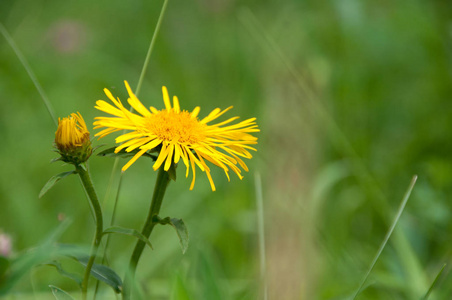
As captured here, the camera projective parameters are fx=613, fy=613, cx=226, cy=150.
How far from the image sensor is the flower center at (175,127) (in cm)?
64

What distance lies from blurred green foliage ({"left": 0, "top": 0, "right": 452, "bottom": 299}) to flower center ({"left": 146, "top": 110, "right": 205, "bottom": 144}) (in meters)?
0.27

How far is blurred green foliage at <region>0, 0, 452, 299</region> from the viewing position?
124 centimetres

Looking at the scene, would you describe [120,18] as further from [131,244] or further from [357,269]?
[357,269]

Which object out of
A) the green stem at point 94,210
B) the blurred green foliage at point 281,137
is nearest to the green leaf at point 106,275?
the green stem at point 94,210

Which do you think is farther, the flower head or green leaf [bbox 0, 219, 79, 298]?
the flower head

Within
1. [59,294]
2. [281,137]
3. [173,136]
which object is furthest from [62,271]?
[281,137]

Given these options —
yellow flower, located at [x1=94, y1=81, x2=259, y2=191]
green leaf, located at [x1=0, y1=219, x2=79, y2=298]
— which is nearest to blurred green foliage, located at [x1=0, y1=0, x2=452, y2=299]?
yellow flower, located at [x1=94, y1=81, x2=259, y2=191]

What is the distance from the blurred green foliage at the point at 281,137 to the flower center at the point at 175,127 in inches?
10.5

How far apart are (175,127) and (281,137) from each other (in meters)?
0.74

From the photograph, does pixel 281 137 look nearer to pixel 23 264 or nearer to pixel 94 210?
pixel 94 210

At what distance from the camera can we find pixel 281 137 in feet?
4.51

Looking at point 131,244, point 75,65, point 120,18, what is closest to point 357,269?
point 131,244

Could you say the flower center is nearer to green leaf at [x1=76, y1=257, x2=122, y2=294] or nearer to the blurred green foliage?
green leaf at [x1=76, y1=257, x2=122, y2=294]

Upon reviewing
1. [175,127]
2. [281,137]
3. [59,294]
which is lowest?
[59,294]
